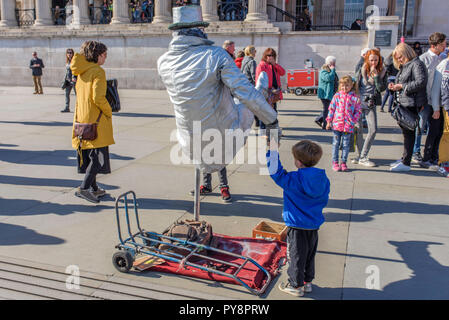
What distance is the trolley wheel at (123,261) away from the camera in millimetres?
3604

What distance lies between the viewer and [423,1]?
23.8 metres

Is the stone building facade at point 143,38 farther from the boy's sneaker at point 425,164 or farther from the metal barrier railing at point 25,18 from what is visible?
the boy's sneaker at point 425,164

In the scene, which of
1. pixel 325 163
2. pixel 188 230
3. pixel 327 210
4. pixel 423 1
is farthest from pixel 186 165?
pixel 423 1

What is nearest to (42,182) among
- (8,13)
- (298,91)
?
(298,91)

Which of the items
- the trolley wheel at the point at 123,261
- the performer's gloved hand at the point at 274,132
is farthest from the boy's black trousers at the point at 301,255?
the trolley wheel at the point at 123,261

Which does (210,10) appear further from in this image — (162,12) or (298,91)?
(298,91)

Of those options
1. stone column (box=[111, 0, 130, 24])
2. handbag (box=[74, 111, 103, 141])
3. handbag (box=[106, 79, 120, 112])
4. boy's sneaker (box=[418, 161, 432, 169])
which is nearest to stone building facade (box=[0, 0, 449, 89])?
stone column (box=[111, 0, 130, 24])

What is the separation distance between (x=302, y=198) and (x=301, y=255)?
430 mm

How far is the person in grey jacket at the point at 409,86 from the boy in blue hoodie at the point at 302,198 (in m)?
4.12

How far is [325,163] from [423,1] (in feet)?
67.9

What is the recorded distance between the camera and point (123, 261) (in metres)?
3.65

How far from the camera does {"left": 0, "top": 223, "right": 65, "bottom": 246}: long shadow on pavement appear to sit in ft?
14.0

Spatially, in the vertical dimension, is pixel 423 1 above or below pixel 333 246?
above
